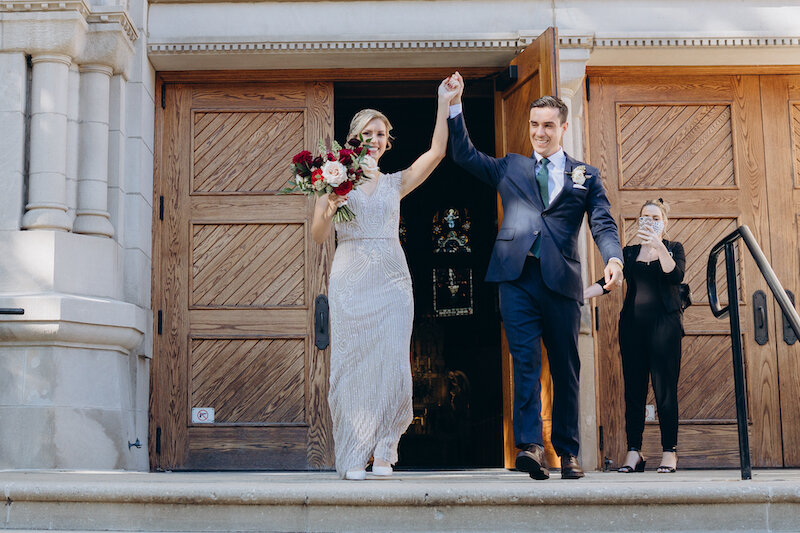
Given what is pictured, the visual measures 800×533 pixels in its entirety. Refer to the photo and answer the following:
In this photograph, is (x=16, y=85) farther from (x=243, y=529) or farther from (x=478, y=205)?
(x=478, y=205)

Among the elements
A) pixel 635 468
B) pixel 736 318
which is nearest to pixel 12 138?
pixel 635 468

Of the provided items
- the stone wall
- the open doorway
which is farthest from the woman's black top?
Result: the open doorway

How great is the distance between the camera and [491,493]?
13.6 ft

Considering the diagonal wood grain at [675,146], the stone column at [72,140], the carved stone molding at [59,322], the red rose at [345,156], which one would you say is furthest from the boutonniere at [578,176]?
the stone column at [72,140]

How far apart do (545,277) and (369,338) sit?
0.92m

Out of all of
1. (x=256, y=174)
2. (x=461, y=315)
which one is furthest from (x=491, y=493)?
(x=461, y=315)

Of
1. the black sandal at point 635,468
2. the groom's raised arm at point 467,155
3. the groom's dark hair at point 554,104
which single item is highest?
the groom's dark hair at point 554,104

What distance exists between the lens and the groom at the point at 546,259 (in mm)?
5332

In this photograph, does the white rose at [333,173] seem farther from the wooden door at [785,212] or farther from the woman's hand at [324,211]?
the wooden door at [785,212]

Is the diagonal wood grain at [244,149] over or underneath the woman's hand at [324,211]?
over

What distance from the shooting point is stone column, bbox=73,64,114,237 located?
7.01m

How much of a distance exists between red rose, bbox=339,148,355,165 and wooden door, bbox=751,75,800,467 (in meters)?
3.85

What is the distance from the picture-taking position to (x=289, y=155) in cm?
789

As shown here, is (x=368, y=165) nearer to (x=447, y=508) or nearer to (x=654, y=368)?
(x=447, y=508)
